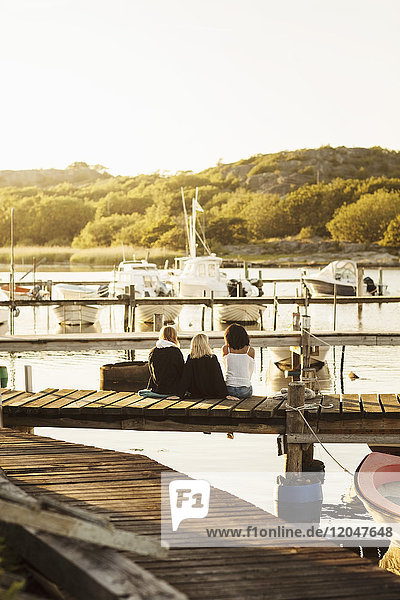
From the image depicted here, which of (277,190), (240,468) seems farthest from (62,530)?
(277,190)

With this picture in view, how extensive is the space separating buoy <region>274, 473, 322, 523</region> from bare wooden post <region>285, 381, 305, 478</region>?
0.23m

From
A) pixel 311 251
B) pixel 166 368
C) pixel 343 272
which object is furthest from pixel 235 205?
pixel 166 368

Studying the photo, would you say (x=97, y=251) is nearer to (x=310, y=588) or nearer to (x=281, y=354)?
(x=281, y=354)

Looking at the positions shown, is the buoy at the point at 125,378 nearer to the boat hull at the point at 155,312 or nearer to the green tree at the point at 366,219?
the boat hull at the point at 155,312

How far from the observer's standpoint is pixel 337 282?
4984 cm

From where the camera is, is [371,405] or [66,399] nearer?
[371,405]

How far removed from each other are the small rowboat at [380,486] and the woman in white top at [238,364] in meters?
1.87

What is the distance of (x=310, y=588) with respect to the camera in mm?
4391

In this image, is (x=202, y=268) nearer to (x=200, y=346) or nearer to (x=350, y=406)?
(x=200, y=346)

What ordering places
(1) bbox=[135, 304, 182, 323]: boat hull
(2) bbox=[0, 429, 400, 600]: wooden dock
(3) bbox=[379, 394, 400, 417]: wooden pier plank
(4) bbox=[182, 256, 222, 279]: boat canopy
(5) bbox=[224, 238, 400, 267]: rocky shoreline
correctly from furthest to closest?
(5) bbox=[224, 238, 400, 267]: rocky shoreline, (4) bbox=[182, 256, 222, 279]: boat canopy, (1) bbox=[135, 304, 182, 323]: boat hull, (3) bbox=[379, 394, 400, 417]: wooden pier plank, (2) bbox=[0, 429, 400, 600]: wooden dock

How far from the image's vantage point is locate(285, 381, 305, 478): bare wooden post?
9.09m

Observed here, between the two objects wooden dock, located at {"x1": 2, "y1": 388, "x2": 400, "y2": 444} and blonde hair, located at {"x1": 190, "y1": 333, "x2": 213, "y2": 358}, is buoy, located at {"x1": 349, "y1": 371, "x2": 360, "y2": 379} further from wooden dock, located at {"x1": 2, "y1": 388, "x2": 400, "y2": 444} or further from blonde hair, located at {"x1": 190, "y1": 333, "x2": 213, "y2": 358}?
blonde hair, located at {"x1": 190, "y1": 333, "x2": 213, "y2": 358}

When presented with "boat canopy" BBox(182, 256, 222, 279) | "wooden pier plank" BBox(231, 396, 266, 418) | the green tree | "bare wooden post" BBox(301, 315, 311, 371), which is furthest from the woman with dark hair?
the green tree

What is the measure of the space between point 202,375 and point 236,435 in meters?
4.33
